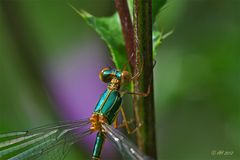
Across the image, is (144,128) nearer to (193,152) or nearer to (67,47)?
(193,152)

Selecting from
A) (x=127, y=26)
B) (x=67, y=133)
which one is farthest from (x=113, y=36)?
(x=67, y=133)

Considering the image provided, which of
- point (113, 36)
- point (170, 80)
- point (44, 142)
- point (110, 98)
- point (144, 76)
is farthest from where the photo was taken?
point (170, 80)

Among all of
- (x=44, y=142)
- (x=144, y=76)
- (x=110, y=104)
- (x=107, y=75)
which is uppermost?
(x=144, y=76)

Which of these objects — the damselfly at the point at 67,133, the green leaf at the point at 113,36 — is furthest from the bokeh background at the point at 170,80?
the green leaf at the point at 113,36

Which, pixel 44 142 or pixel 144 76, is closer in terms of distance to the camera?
pixel 144 76

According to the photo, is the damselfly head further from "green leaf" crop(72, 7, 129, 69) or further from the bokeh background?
the bokeh background

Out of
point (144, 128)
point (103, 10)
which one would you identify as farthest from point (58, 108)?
point (144, 128)

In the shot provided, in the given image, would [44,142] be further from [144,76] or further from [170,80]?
[170,80]
